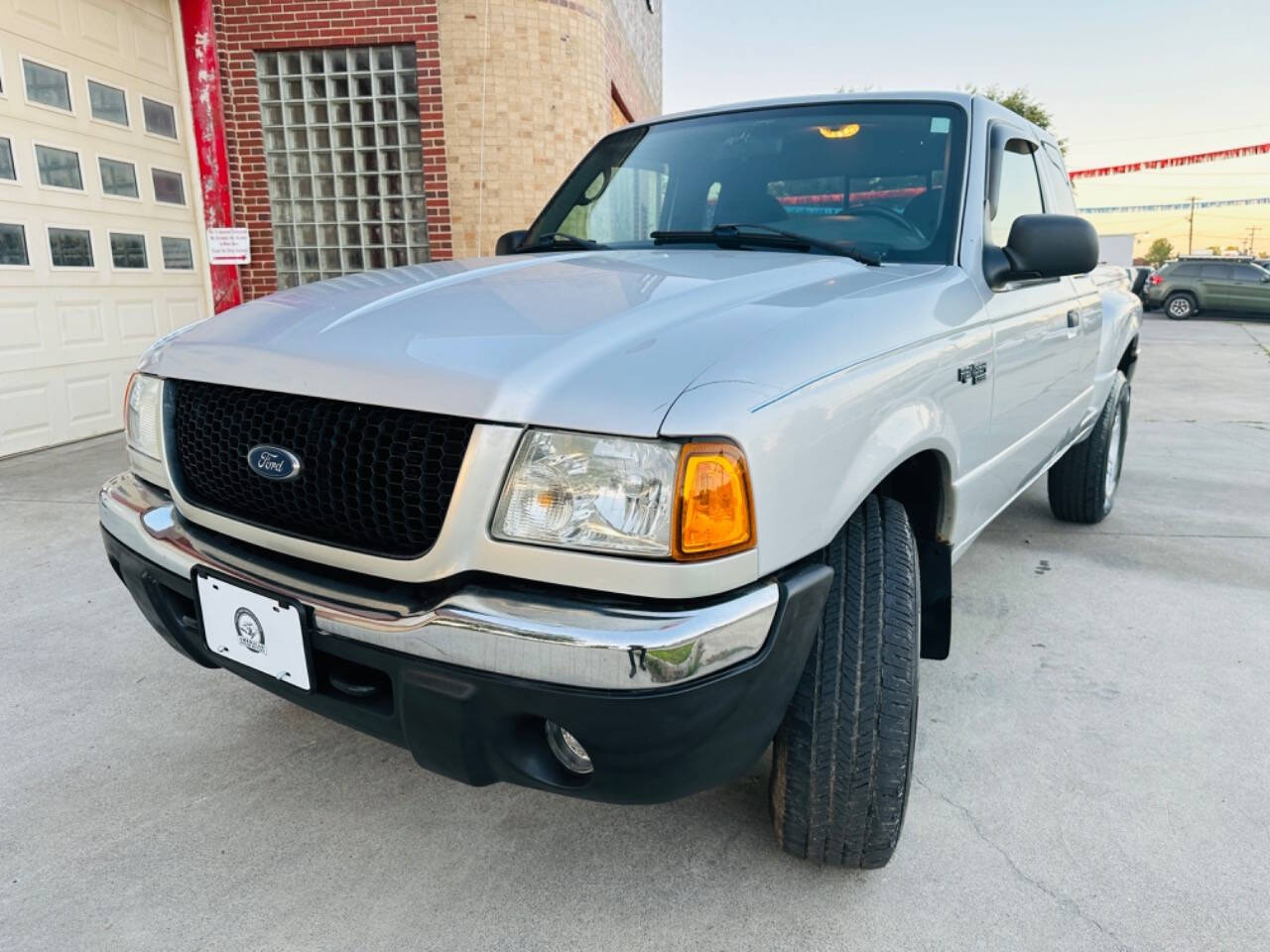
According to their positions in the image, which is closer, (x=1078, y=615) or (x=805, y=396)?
(x=805, y=396)

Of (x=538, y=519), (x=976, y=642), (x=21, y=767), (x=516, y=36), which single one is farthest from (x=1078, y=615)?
(x=516, y=36)

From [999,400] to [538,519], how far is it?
1500mm

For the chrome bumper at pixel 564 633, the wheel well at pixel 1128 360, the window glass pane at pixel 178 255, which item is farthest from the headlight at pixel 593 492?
the window glass pane at pixel 178 255

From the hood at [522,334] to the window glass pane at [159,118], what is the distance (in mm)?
5682

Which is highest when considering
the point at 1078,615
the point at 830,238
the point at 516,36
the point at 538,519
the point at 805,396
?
the point at 516,36

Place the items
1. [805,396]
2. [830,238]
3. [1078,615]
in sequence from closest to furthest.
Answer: [805,396] < [830,238] < [1078,615]

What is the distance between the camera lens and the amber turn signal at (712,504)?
51.3 inches

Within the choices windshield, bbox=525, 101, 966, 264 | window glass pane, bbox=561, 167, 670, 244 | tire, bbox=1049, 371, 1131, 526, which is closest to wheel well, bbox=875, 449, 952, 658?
windshield, bbox=525, 101, 966, 264

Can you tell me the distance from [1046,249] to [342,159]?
6826 mm

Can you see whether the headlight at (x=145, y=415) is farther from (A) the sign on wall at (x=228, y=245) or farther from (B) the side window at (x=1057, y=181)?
(A) the sign on wall at (x=228, y=245)

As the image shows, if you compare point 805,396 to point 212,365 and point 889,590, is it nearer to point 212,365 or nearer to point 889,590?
point 889,590

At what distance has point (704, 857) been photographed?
6.10ft

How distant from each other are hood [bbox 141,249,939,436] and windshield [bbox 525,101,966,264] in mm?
285

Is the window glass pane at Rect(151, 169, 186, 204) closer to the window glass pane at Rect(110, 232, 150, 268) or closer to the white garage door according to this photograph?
the white garage door
